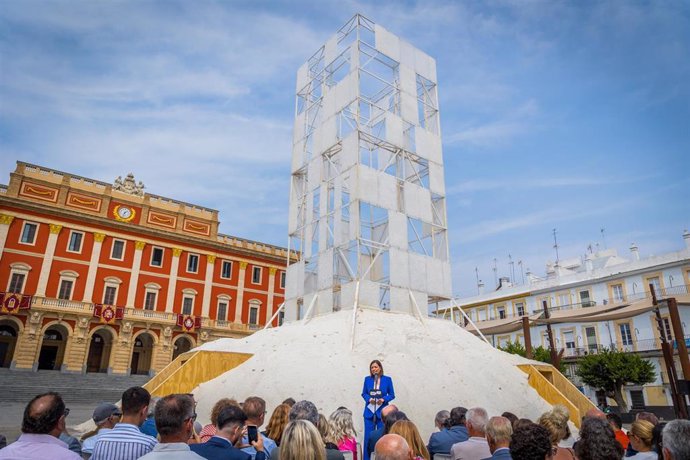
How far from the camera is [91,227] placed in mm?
33875

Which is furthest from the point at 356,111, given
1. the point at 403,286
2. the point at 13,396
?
the point at 13,396

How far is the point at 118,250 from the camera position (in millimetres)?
34719

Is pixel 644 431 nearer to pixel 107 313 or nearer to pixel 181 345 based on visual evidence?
pixel 107 313

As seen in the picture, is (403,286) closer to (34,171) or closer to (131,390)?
(131,390)

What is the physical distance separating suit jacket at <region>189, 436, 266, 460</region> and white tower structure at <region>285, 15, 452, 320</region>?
11727 mm

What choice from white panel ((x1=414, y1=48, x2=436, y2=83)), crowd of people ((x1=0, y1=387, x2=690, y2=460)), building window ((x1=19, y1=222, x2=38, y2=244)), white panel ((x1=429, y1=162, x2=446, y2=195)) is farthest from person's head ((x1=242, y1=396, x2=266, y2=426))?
building window ((x1=19, y1=222, x2=38, y2=244))

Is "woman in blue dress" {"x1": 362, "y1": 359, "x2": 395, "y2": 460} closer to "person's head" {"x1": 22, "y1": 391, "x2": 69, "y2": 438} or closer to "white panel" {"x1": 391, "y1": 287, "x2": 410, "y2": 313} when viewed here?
"person's head" {"x1": 22, "y1": 391, "x2": 69, "y2": 438}

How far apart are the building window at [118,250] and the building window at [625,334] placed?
37.7 meters

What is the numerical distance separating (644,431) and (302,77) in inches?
848

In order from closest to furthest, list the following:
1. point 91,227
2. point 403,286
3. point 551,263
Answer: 1. point 403,286
2. point 91,227
3. point 551,263

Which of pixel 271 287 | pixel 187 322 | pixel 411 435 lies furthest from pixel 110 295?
pixel 411 435

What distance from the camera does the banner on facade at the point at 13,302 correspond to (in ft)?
94.5

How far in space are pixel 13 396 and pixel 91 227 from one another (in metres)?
13.3

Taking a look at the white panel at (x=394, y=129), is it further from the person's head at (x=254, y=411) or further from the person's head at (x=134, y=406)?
the person's head at (x=134, y=406)
